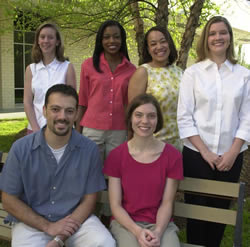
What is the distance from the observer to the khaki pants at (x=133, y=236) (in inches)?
99.3

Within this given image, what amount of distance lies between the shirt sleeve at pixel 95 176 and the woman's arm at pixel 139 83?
0.75 m

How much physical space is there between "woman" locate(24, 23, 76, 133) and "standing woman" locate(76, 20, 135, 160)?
0.28m

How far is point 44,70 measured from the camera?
3643 mm

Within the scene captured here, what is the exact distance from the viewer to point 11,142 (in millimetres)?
8398

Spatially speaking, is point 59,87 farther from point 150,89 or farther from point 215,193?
point 215,193

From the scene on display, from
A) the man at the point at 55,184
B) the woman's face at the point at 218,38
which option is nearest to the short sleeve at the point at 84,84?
the man at the point at 55,184

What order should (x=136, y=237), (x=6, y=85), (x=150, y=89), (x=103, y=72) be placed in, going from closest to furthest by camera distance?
(x=136, y=237)
(x=150, y=89)
(x=103, y=72)
(x=6, y=85)

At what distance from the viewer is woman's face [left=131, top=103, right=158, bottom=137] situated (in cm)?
266

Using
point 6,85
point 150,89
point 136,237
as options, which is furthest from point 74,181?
point 6,85

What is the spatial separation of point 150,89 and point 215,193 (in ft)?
3.69

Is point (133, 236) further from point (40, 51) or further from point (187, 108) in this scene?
point (40, 51)

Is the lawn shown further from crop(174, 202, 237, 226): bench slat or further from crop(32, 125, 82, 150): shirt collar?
crop(32, 125, 82, 150): shirt collar

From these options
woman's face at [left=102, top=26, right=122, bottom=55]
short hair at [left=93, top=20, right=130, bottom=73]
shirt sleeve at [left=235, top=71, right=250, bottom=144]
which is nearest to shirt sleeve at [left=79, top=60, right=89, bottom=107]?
short hair at [left=93, top=20, right=130, bottom=73]

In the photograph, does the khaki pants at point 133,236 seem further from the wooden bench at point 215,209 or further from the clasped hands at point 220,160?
the clasped hands at point 220,160
